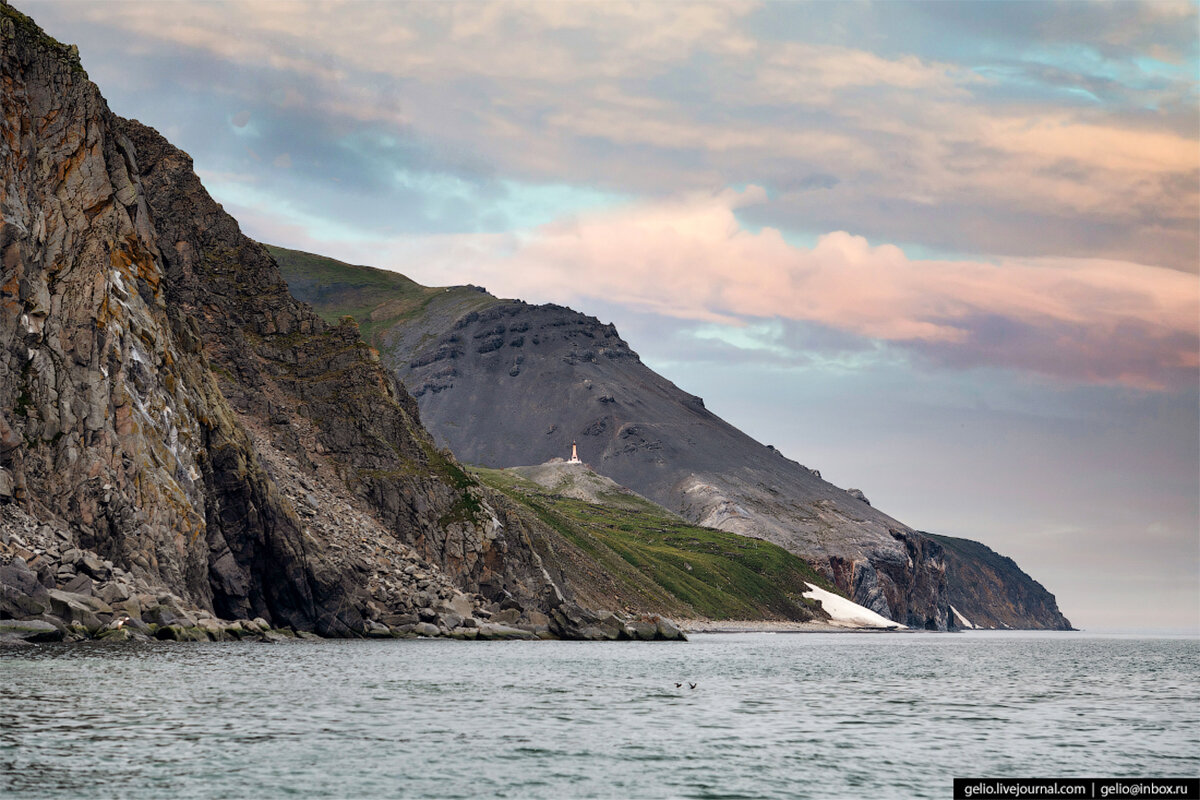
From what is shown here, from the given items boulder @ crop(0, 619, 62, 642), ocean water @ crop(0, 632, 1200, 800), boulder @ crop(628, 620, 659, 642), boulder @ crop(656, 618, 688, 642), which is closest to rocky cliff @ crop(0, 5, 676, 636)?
boulder @ crop(0, 619, 62, 642)

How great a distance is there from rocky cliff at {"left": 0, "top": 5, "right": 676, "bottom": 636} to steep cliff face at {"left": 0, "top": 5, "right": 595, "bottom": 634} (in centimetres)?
20

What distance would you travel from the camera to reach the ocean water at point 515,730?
3119 centimetres

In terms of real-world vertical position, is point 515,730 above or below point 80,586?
below

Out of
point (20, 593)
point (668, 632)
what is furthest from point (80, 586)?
point (668, 632)

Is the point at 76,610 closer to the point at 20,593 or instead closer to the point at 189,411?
the point at 20,593

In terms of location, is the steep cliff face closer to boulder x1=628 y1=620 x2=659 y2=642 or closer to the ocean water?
boulder x1=628 y1=620 x2=659 y2=642

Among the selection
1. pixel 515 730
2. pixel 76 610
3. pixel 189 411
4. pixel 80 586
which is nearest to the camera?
pixel 515 730

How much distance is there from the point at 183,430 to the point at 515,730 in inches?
2402

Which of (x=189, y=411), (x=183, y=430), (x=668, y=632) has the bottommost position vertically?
(x=668, y=632)

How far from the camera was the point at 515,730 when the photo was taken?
42688 mm

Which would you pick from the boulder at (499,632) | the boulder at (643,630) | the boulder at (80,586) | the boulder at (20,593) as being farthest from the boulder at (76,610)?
the boulder at (643,630)

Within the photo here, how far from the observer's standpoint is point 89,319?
283 ft

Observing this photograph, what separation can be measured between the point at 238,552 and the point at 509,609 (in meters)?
39.8

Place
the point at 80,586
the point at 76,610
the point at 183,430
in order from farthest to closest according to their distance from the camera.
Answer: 1. the point at 183,430
2. the point at 80,586
3. the point at 76,610
